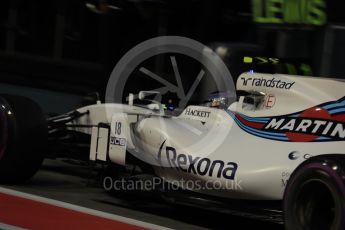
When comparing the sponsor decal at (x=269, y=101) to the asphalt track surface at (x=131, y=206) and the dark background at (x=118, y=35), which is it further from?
the dark background at (x=118, y=35)

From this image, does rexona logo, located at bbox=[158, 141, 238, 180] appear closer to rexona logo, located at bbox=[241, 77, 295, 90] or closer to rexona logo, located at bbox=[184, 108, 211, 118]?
rexona logo, located at bbox=[184, 108, 211, 118]

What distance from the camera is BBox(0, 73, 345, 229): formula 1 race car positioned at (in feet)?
19.2

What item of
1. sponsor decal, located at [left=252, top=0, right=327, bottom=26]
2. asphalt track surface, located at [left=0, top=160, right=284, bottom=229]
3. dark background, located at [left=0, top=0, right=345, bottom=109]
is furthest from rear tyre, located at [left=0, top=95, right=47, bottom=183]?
sponsor decal, located at [left=252, top=0, right=327, bottom=26]

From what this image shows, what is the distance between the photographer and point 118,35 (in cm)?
1533

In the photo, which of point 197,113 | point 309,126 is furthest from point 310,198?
point 197,113

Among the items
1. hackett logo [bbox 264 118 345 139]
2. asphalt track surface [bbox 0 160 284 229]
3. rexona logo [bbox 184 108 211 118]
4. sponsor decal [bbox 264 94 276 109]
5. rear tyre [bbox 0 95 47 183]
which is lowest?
asphalt track surface [bbox 0 160 284 229]

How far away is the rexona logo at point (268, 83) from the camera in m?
6.62

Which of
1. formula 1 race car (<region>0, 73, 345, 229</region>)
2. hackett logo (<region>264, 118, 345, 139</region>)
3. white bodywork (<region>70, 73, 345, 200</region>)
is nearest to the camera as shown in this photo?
formula 1 race car (<region>0, 73, 345, 229</region>)

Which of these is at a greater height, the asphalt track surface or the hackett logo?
the hackett logo

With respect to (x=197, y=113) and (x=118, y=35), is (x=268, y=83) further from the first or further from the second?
(x=118, y=35)

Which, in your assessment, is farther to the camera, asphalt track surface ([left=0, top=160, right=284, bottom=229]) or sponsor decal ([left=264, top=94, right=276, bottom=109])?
asphalt track surface ([left=0, top=160, right=284, bottom=229])

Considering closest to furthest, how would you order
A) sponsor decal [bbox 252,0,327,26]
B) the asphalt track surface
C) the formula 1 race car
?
1. the formula 1 race car
2. the asphalt track surface
3. sponsor decal [bbox 252,0,327,26]

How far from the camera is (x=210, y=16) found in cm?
1410

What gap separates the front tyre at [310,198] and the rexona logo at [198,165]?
0.72 m
